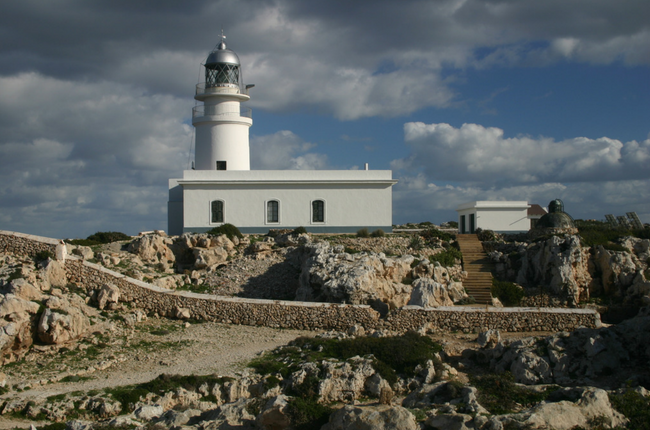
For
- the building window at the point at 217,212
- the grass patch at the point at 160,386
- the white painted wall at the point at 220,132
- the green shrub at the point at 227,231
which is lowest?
the grass patch at the point at 160,386

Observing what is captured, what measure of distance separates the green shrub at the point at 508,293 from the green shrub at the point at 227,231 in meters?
11.9

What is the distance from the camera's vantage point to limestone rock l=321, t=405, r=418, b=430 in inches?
293

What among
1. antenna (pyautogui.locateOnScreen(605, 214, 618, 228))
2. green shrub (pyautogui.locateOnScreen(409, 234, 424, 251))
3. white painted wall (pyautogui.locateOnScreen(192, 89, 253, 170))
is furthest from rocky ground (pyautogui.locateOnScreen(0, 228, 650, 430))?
antenna (pyautogui.locateOnScreen(605, 214, 618, 228))

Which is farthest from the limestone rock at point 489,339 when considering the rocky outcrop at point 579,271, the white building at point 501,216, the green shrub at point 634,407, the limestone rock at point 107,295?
the white building at point 501,216

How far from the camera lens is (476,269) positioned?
23734 millimetres

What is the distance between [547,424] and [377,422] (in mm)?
2338

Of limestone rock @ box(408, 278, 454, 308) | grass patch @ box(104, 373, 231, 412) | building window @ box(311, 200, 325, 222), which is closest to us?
grass patch @ box(104, 373, 231, 412)

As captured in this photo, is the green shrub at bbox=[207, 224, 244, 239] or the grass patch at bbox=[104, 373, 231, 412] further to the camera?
the green shrub at bbox=[207, 224, 244, 239]

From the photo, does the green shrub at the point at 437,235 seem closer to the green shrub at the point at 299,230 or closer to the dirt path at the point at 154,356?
the green shrub at the point at 299,230

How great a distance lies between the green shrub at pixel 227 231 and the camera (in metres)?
25.4

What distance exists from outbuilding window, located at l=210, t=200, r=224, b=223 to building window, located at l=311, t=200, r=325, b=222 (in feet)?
15.2

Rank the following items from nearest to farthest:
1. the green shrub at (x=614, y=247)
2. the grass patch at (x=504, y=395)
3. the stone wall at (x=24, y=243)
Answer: the grass patch at (x=504, y=395) < the stone wall at (x=24, y=243) < the green shrub at (x=614, y=247)

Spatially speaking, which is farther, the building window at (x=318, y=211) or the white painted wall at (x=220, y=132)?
the white painted wall at (x=220, y=132)

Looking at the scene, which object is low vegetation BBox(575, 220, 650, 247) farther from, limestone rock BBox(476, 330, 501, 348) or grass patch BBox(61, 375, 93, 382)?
grass patch BBox(61, 375, 93, 382)
